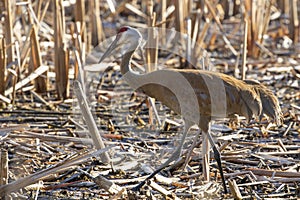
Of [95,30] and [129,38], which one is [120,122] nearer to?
[129,38]

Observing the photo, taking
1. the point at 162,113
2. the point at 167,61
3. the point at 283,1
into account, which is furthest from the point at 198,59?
the point at 283,1

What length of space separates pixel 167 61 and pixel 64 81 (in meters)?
1.80

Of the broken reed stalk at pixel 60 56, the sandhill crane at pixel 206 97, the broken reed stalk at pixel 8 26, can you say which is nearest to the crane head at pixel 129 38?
the sandhill crane at pixel 206 97

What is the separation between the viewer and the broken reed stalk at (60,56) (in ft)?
22.0

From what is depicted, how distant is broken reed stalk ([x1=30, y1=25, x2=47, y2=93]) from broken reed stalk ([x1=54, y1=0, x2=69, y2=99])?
0.63ft

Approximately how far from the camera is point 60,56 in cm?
682

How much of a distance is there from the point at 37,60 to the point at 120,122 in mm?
1183

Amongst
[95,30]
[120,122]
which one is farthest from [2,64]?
[95,30]

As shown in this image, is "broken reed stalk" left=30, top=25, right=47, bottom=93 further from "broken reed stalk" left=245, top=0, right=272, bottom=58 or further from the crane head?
"broken reed stalk" left=245, top=0, right=272, bottom=58

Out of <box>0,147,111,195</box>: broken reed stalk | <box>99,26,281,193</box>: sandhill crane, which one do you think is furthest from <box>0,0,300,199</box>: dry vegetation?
<box>99,26,281,193</box>: sandhill crane

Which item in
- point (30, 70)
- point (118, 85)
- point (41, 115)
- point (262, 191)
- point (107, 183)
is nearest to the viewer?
point (107, 183)

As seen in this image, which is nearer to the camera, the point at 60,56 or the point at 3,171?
the point at 3,171

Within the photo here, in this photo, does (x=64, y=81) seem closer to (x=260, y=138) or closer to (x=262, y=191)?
(x=260, y=138)

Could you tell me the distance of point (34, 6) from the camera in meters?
7.69
